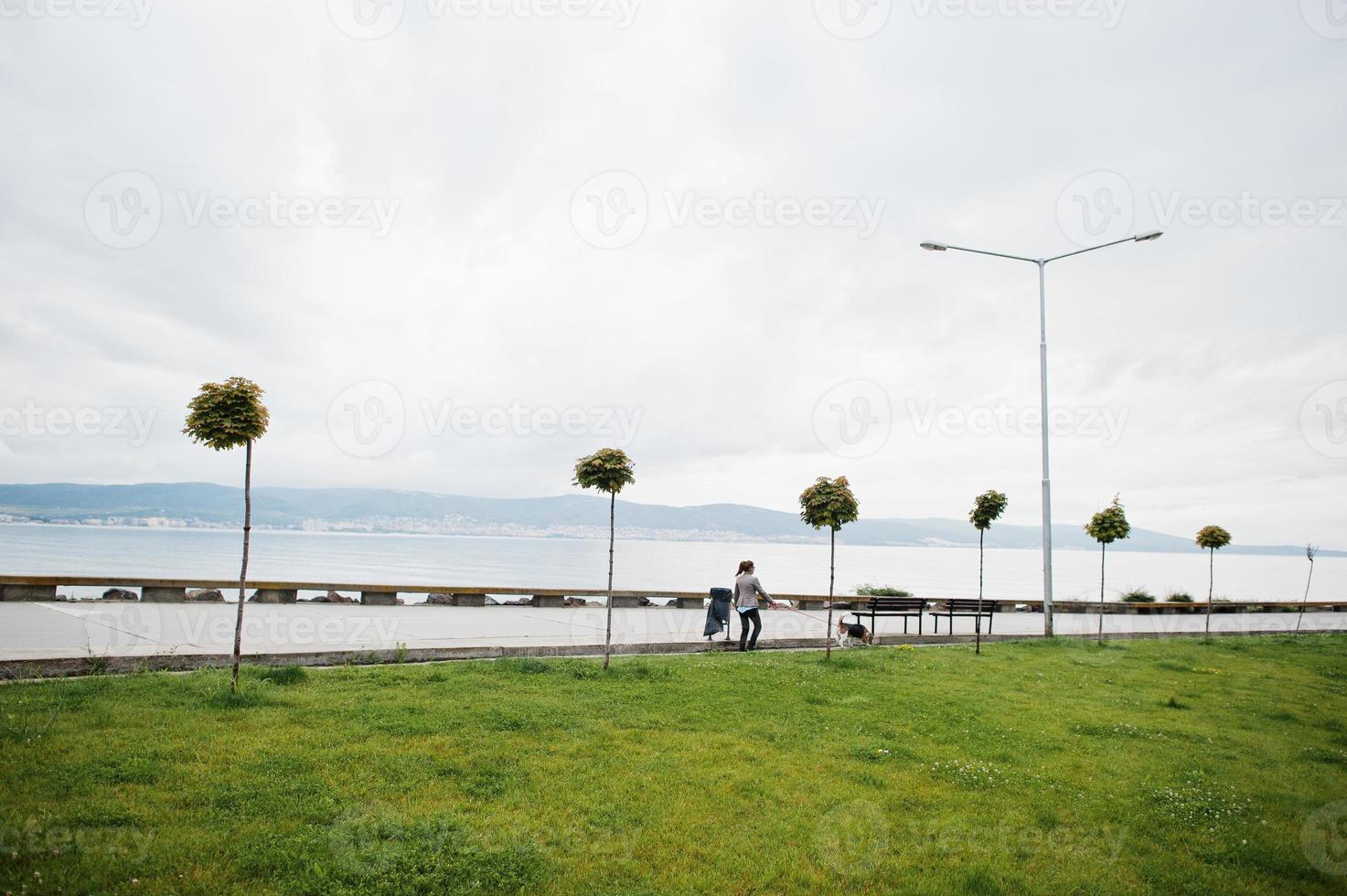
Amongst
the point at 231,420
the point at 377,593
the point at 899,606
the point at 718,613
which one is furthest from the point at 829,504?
the point at 377,593

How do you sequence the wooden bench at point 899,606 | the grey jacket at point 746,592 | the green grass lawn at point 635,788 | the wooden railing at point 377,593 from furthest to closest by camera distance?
the wooden bench at point 899,606
the wooden railing at point 377,593
the grey jacket at point 746,592
the green grass lawn at point 635,788

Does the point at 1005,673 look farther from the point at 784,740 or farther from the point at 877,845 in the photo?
the point at 877,845

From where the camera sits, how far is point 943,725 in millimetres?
8742

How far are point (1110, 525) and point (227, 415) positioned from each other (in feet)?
65.2

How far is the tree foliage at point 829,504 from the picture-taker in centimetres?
1300

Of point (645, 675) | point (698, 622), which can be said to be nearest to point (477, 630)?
point (645, 675)

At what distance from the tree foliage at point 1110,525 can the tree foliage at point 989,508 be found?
296cm

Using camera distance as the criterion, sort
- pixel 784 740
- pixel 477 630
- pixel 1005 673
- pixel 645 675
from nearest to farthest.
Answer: pixel 784 740
pixel 645 675
pixel 1005 673
pixel 477 630

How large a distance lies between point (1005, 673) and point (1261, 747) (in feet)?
14.9
